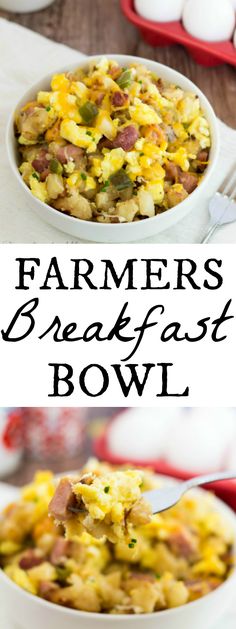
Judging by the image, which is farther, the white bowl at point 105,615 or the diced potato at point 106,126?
the diced potato at point 106,126

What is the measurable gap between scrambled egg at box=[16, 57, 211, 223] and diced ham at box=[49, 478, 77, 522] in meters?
0.36

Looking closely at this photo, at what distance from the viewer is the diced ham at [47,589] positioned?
33.8 inches

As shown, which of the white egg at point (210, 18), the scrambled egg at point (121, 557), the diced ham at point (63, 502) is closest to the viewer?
the diced ham at point (63, 502)

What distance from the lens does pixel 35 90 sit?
1124 mm

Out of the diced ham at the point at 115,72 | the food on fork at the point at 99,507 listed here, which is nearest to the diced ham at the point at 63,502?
the food on fork at the point at 99,507

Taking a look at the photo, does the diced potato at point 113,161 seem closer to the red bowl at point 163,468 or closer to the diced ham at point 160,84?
the diced ham at point 160,84

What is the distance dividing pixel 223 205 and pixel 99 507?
477 millimetres

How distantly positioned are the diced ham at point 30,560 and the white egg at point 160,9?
2.42 feet

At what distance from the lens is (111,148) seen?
1.03 meters

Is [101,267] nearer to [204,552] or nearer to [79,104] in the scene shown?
[79,104]

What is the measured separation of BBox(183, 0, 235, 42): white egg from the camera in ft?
4.03

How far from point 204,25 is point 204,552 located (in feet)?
2.30

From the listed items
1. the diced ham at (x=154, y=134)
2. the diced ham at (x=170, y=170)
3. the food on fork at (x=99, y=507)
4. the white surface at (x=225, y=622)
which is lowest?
the white surface at (x=225, y=622)

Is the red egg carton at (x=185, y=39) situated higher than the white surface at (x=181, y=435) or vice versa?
the red egg carton at (x=185, y=39)
